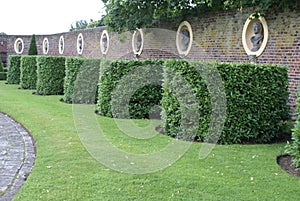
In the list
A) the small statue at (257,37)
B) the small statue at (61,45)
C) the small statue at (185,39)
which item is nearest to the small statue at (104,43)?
the small statue at (61,45)

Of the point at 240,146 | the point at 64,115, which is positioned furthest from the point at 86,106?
the point at 240,146

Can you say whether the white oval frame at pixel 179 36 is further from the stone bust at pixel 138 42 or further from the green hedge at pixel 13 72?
the green hedge at pixel 13 72

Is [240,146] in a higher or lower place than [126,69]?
lower

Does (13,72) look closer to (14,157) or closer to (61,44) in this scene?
(61,44)

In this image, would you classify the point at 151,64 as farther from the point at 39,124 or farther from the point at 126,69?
the point at 39,124

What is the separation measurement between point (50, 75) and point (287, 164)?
8749mm

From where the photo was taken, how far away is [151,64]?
721cm

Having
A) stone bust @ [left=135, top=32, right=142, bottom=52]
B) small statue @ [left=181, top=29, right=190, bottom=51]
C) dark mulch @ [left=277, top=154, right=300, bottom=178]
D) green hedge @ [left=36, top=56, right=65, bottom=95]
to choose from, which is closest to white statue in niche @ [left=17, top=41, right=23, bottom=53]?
green hedge @ [left=36, top=56, right=65, bottom=95]

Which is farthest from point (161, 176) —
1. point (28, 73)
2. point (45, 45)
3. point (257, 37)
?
point (45, 45)

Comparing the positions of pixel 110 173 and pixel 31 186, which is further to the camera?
pixel 110 173

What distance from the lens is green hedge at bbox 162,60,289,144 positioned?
207 inches

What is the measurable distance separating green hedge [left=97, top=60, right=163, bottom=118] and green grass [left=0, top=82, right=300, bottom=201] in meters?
1.86

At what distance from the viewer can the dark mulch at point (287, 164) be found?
13.4ft

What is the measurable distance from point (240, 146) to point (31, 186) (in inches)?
122
